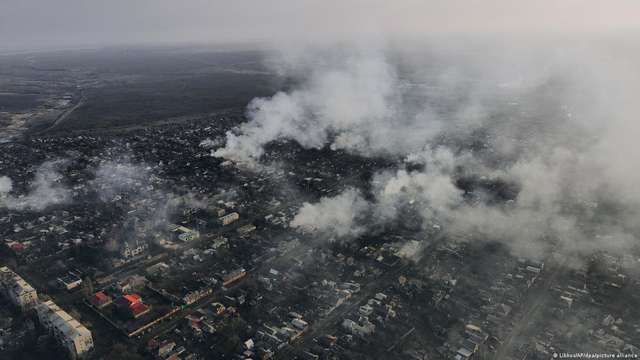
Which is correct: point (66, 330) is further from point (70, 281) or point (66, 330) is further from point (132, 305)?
point (70, 281)

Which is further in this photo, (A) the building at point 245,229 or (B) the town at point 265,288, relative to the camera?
(A) the building at point 245,229

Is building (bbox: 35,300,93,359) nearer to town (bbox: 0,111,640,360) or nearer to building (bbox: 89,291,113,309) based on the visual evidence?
town (bbox: 0,111,640,360)

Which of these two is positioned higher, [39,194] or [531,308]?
[531,308]

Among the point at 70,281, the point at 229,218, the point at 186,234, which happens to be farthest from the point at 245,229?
the point at 70,281

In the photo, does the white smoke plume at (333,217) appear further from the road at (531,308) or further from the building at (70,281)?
the building at (70,281)

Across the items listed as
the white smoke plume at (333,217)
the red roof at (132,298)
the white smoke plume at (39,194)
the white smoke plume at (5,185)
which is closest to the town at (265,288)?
the red roof at (132,298)

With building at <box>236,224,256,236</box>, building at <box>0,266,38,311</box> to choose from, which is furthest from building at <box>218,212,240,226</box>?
building at <box>0,266,38,311</box>

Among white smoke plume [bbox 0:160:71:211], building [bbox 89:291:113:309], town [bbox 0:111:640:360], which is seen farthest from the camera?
white smoke plume [bbox 0:160:71:211]
